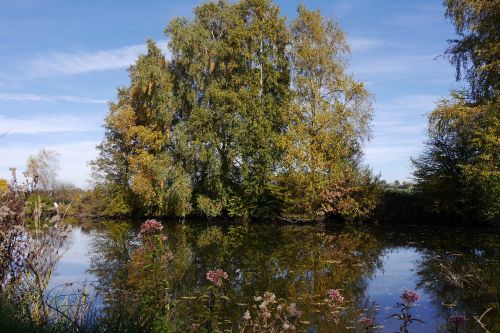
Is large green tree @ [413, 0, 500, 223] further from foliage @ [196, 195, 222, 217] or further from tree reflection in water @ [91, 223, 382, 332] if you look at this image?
foliage @ [196, 195, 222, 217]

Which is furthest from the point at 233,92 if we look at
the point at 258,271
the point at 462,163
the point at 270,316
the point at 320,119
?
the point at 270,316

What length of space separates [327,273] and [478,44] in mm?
11506

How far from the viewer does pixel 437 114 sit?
57.0 feet

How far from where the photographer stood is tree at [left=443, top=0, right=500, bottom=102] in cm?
1617

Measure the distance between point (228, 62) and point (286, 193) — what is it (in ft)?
31.0

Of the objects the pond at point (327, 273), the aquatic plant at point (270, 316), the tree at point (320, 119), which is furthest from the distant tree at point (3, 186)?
the tree at point (320, 119)

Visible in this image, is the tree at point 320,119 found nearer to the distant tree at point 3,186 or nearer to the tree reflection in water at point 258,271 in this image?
the tree reflection in water at point 258,271

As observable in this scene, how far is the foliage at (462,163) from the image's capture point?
16781 mm

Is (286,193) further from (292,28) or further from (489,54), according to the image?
(489,54)

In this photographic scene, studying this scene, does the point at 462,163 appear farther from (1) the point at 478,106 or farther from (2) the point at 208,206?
(2) the point at 208,206

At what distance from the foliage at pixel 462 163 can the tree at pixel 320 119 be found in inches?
154

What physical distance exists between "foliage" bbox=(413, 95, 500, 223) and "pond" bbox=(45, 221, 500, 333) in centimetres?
190

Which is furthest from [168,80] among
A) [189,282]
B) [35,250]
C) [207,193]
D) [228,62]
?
[35,250]

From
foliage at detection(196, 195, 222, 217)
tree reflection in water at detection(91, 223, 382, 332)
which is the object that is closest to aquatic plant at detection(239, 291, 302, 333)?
tree reflection in water at detection(91, 223, 382, 332)
